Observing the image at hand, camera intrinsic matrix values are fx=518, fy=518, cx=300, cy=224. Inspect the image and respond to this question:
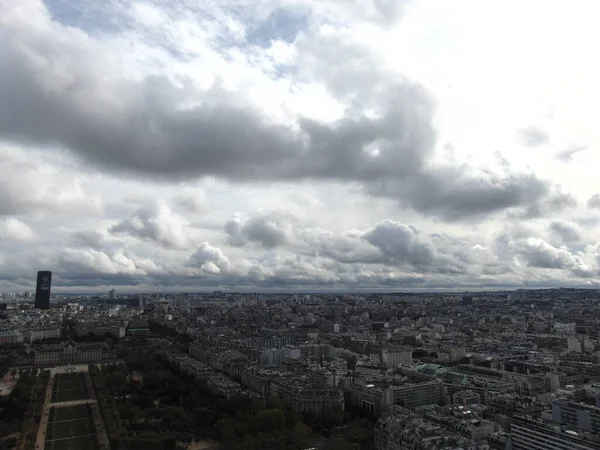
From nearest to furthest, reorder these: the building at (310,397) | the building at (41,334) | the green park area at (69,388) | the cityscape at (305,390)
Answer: the cityscape at (305,390), the building at (310,397), the green park area at (69,388), the building at (41,334)

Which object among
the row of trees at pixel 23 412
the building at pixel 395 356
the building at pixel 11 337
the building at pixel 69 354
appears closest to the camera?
the row of trees at pixel 23 412

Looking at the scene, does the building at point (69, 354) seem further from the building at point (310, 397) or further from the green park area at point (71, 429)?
the building at point (310, 397)

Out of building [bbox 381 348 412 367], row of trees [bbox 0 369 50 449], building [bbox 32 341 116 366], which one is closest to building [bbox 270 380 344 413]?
row of trees [bbox 0 369 50 449]

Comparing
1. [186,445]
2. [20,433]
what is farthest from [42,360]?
[186,445]

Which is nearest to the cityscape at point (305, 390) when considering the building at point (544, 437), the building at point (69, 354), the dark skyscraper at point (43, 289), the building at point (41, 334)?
the building at point (544, 437)

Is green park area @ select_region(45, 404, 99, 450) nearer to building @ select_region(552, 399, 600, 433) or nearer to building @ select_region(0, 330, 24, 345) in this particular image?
building @ select_region(552, 399, 600, 433)

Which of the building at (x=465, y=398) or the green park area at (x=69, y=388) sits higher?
the building at (x=465, y=398)

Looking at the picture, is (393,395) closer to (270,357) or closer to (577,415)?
(577,415)
